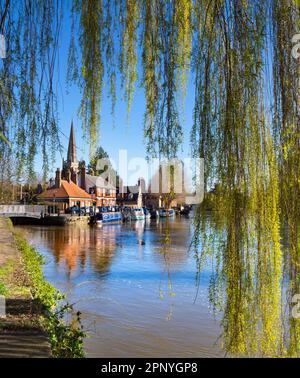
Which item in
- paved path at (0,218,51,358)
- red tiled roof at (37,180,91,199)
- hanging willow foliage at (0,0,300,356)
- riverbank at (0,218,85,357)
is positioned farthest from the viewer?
red tiled roof at (37,180,91,199)

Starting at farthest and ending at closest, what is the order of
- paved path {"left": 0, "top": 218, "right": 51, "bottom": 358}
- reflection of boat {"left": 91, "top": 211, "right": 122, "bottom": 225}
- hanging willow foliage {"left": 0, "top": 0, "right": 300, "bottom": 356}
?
reflection of boat {"left": 91, "top": 211, "right": 122, "bottom": 225} → paved path {"left": 0, "top": 218, "right": 51, "bottom": 358} → hanging willow foliage {"left": 0, "top": 0, "right": 300, "bottom": 356}

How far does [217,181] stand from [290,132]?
1.12 feet

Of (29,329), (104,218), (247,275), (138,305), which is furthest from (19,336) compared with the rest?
(104,218)

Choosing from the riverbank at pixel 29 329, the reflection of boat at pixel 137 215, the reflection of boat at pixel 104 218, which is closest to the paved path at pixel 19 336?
the riverbank at pixel 29 329

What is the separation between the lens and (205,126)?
1402mm

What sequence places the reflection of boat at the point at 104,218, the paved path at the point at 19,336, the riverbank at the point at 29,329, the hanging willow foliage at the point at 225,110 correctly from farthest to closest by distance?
the reflection of boat at the point at 104,218
the riverbank at the point at 29,329
the paved path at the point at 19,336
the hanging willow foliage at the point at 225,110

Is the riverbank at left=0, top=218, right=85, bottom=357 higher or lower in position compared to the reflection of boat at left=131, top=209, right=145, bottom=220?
higher

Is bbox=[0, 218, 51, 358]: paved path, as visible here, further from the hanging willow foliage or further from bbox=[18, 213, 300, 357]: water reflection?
the hanging willow foliage

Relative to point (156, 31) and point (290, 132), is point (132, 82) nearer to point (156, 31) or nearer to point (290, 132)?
point (156, 31)

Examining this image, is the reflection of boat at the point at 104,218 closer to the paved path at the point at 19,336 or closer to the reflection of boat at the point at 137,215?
the reflection of boat at the point at 137,215

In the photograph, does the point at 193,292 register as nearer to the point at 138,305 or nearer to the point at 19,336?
the point at 138,305

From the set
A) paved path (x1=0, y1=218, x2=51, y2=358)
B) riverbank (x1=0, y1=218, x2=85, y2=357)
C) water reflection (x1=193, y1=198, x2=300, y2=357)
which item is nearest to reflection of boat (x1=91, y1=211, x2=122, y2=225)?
riverbank (x1=0, y1=218, x2=85, y2=357)

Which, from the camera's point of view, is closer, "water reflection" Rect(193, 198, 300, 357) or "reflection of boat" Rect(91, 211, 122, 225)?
"water reflection" Rect(193, 198, 300, 357)
